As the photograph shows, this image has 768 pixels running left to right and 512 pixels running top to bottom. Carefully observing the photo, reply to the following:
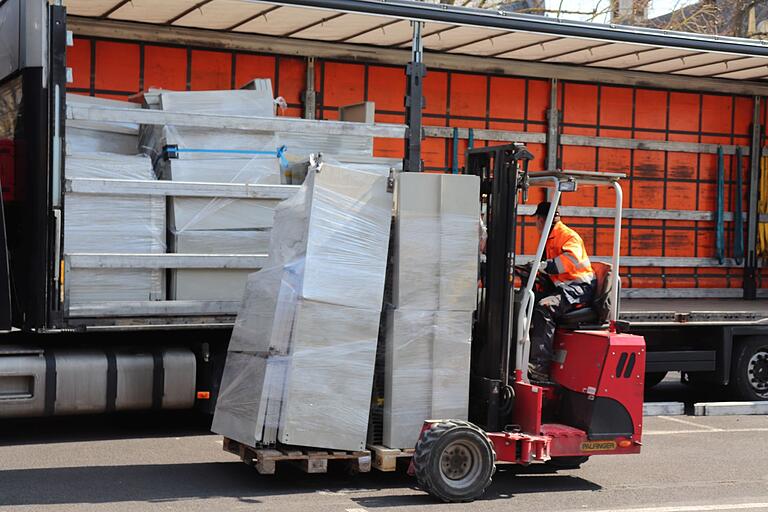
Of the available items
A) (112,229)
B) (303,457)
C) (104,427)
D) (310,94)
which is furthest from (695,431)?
(112,229)

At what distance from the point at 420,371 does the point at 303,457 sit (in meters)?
0.92

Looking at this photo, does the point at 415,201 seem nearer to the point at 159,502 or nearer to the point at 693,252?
the point at 159,502

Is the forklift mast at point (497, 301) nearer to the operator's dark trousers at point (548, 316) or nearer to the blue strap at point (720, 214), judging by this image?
the operator's dark trousers at point (548, 316)

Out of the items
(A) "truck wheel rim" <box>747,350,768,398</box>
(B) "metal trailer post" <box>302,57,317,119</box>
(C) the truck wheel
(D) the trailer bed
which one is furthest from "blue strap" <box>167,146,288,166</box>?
(A) "truck wheel rim" <box>747,350,768,398</box>

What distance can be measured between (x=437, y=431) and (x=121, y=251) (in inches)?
127

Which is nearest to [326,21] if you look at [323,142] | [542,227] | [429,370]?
[323,142]

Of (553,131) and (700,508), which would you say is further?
(553,131)

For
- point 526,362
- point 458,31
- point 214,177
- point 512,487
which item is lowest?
point 512,487

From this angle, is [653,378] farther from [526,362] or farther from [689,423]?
[526,362]

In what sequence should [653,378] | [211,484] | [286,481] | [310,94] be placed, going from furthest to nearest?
1. [653,378]
2. [310,94]
3. [286,481]
4. [211,484]

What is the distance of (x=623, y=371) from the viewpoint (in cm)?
745

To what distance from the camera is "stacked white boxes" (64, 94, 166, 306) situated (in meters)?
8.62

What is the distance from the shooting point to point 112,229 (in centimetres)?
872

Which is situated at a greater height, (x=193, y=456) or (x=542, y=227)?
(x=542, y=227)
